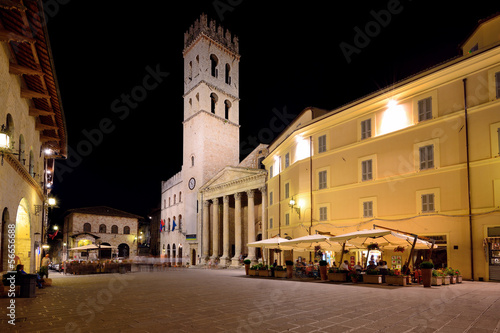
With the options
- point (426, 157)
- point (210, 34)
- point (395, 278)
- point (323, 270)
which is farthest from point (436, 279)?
point (210, 34)

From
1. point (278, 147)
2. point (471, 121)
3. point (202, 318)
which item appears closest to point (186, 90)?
point (278, 147)

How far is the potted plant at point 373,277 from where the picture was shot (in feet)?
55.1

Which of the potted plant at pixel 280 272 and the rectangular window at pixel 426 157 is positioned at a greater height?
the rectangular window at pixel 426 157

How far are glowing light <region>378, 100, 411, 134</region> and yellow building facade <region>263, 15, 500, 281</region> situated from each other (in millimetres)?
59

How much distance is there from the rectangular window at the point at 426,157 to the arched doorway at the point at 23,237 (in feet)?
64.0

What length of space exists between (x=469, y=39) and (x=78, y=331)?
76.9ft

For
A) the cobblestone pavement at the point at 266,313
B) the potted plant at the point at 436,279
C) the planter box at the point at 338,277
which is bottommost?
the planter box at the point at 338,277

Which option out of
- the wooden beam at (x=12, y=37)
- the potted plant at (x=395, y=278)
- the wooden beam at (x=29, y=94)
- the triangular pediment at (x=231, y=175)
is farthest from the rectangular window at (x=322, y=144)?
the wooden beam at (x=12, y=37)

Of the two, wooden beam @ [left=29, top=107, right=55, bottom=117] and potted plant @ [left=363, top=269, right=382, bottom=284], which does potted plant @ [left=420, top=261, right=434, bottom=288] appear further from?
wooden beam @ [left=29, top=107, right=55, bottom=117]

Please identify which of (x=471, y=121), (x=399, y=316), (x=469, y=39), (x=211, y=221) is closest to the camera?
(x=399, y=316)

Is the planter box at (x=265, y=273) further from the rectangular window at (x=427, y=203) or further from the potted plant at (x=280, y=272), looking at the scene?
Result: the rectangular window at (x=427, y=203)

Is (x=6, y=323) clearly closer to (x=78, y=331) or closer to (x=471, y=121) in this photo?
(x=78, y=331)

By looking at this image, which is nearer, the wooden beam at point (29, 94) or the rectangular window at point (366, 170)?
the wooden beam at point (29, 94)

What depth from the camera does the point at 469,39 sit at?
21047mm
